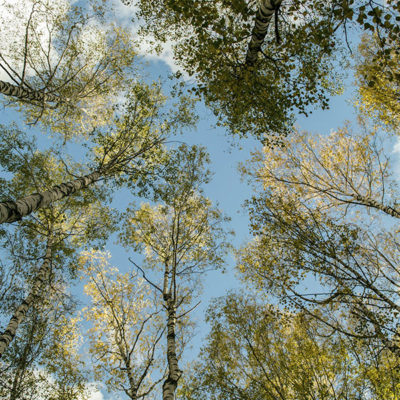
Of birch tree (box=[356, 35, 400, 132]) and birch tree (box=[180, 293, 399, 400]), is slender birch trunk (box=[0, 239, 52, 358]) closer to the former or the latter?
birch tree (box=[180, 293, 399, 400])

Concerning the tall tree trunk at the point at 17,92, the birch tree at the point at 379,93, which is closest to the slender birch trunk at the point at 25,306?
the tall tree trunk at the point at 17,92

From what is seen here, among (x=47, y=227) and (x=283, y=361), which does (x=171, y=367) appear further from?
(x=47, y=227)

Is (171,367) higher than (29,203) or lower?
A: lower

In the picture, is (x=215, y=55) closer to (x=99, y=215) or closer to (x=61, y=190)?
(x=61, y=190)

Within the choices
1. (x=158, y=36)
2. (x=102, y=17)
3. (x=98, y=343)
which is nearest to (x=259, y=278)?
(x=98, y=343)

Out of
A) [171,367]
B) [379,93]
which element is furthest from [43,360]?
[379,93]

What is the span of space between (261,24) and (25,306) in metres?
11.0

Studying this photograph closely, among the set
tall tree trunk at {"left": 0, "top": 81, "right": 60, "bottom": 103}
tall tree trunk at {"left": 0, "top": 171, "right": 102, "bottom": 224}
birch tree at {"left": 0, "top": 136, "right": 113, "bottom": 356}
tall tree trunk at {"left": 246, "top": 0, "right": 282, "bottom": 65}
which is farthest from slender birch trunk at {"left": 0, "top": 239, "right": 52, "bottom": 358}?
tall tree trunk at {"left": 246, "top": 0, "right": 282, "bottom": 65}

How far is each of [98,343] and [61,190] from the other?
7.64m

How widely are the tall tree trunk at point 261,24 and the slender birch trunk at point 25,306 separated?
33.3 ft

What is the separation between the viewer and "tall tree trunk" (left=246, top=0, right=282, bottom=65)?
6367 millimetres

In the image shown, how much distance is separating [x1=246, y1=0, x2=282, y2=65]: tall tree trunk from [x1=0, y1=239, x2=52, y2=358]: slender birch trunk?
33.3 feet

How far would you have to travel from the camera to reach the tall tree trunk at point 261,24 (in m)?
6.37

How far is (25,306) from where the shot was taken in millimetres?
8938
